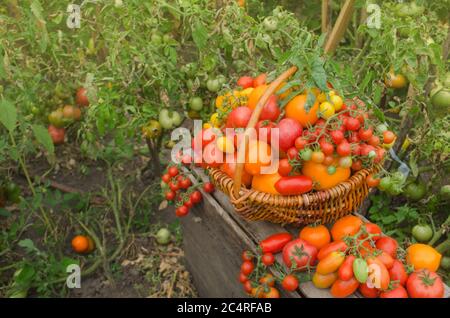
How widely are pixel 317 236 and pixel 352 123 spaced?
33cm

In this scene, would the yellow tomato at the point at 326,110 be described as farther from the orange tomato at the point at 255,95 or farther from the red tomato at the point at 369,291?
the red tomato at the point at 369,291

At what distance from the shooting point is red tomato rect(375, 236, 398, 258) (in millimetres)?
1166

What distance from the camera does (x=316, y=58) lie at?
3.85 ft

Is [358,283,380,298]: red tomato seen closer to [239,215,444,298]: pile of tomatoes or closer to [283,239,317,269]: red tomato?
[239,215,444,298]: pile of tomatoes

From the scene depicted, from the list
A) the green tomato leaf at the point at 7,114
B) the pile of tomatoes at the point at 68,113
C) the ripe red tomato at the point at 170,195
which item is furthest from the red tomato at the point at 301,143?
the pile of tomatoes at the point at 68,113

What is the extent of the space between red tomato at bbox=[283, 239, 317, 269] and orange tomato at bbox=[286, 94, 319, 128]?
1.09 ft

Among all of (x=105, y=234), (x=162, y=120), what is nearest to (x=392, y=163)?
(x=162, y=120)

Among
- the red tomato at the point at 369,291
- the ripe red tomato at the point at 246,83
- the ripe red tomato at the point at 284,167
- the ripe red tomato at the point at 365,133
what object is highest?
the ripe red tomato at the point at 246,83

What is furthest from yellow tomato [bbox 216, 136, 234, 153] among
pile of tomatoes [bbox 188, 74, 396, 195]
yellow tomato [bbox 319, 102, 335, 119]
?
yellow tomato [bbox 319, 102, 335, 119]

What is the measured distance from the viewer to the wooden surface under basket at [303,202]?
45.1 inches

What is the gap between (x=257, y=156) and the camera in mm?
1162

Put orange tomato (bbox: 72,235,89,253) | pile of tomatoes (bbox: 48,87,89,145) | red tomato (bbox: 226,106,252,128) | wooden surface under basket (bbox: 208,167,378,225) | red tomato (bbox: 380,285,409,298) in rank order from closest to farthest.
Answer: red tomato (bbox: 380,285,409,298), wooden surface under basket (bbox: 208,167,378,225), red tomato (bbox: 226,106,252,128), orange tomato (bbox: 72,235,89,253), pile of tomatoes (bbox: 48,87,89,145)

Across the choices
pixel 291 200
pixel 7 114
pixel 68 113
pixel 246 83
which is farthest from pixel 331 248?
pixel 68 113
